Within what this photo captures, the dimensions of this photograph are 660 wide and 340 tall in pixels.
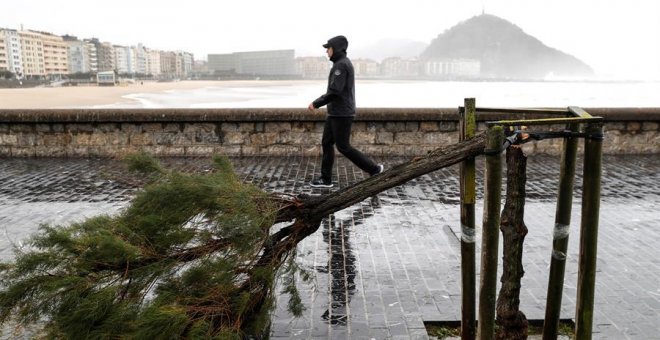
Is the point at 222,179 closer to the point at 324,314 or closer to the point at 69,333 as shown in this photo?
the point at 69,333

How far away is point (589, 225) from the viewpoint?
298 centimetres

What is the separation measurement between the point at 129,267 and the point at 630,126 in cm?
1066

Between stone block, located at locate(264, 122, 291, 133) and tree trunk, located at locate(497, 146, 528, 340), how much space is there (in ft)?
26.9

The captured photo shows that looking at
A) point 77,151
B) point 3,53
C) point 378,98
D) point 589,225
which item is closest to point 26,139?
point 77,151

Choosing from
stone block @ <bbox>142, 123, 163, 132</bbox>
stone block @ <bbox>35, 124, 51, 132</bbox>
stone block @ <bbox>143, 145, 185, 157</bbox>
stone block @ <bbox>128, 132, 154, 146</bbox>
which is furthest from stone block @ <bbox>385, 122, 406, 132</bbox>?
stone block @ <bbox>35, 124, 51, 132</bbox>

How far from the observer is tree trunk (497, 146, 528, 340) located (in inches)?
110

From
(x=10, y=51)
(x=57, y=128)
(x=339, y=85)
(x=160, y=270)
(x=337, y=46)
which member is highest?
(x=10, y=51)

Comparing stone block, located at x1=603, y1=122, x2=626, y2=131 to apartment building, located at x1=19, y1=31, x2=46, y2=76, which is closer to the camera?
stone block, located at x1=603, y1=122, x2=626, y2=131

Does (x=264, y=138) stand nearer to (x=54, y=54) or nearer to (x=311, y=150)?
(x=311, y=150)

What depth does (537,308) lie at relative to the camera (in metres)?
4.14

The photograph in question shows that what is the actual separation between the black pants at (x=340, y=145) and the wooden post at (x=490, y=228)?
210 inches

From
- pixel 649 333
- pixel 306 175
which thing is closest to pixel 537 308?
pixel 649 333

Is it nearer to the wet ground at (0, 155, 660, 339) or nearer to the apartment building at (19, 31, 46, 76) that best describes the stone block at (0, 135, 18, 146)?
the wet ground at (0, 155, 660, 339)

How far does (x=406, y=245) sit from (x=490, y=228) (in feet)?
9.31
